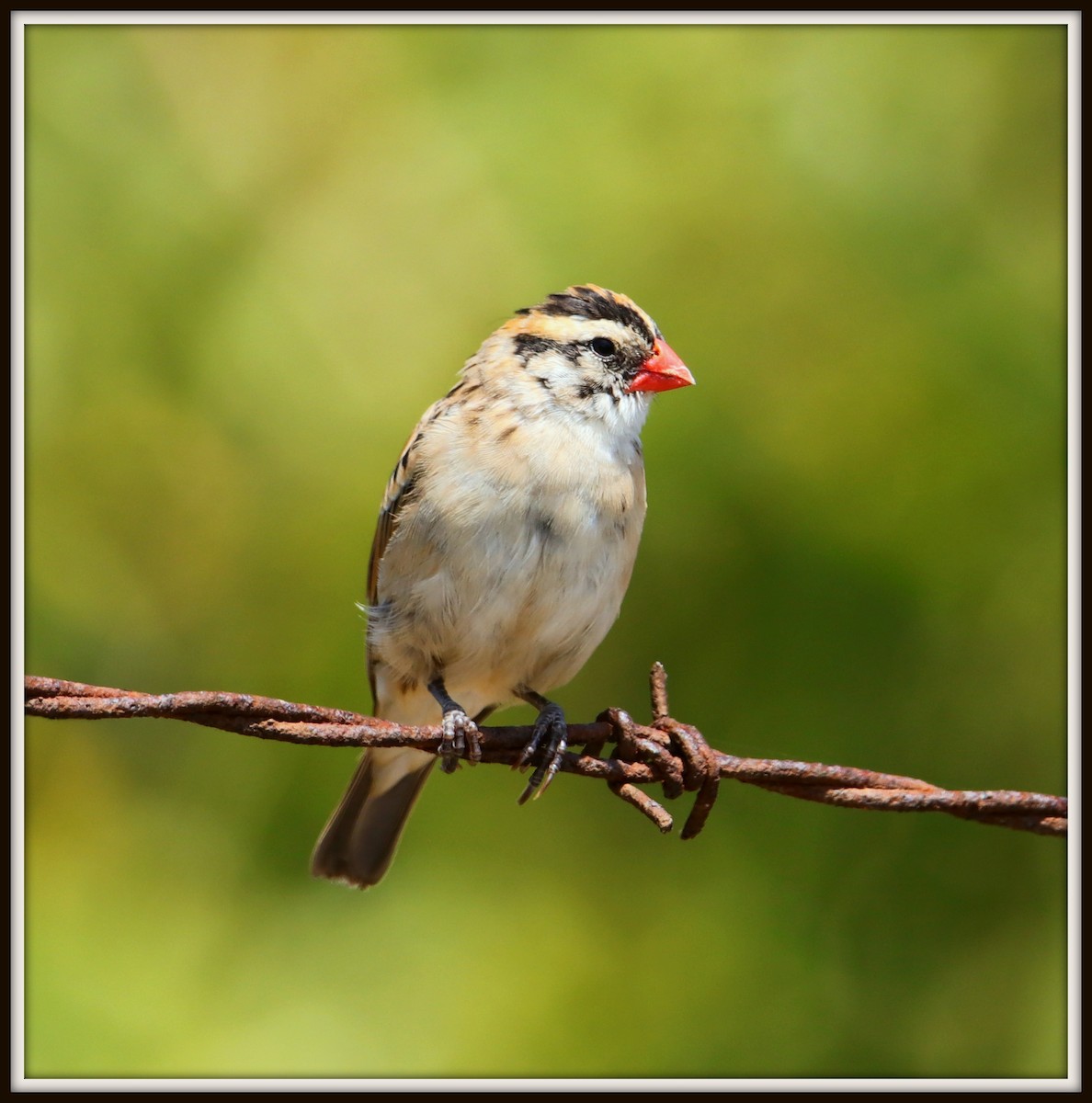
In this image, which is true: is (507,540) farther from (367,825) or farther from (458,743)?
(367,825)

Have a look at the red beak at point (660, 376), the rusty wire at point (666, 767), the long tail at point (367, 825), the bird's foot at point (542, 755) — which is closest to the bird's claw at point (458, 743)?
the bird's foot at point (542, 755)

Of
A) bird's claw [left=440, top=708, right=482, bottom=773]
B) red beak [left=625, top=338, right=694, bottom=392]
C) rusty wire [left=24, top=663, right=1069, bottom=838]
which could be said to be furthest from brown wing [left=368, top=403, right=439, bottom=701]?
rusty wire [left=24, top=663, right=1069, bottom=838]

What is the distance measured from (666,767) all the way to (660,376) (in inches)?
66.6

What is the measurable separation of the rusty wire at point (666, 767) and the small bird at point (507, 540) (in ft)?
1.43

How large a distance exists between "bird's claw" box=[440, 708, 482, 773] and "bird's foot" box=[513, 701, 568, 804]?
13 cm

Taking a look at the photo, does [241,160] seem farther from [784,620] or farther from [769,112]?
[784,620]

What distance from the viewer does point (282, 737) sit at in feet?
9.02

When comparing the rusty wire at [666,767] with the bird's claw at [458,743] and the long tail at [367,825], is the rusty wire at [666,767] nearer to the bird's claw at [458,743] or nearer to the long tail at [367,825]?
the bird's claw at [458,743]

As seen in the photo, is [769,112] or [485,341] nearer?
[485,341]

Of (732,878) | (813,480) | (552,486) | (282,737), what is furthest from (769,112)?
(282,737)

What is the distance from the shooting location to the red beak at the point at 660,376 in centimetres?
438

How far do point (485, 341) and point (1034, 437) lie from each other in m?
2.29

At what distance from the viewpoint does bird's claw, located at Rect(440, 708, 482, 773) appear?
347cm

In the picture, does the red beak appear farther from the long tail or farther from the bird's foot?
the long tail
